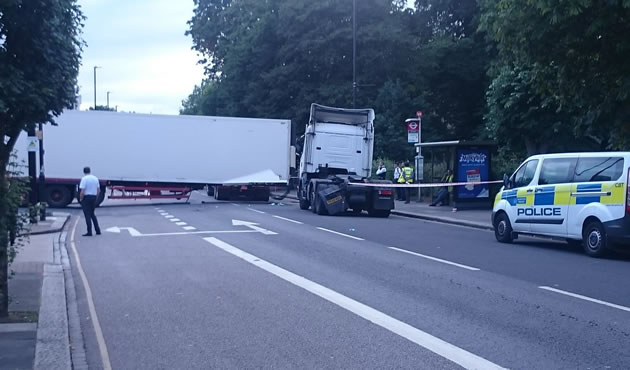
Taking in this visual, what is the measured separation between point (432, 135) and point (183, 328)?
133 ft

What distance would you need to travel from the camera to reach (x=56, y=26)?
905 cm

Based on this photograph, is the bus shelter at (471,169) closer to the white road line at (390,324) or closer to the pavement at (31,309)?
the white road line at (390,324)

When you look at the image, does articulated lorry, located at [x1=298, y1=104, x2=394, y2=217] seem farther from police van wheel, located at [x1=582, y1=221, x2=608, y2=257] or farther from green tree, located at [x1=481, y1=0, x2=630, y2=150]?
police van wheel, located at [x1=582, y1=221, x2=608, y2=257]

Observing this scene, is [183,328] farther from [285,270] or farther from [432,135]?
[432,135]

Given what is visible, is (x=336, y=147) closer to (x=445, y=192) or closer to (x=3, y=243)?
(x=445, y=192)

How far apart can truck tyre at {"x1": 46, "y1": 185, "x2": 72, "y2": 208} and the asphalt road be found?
1495 cm

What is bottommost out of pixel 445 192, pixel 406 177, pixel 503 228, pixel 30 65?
pixel 503 228

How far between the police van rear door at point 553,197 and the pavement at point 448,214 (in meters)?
4.92

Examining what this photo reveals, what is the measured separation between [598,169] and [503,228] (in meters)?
3.26

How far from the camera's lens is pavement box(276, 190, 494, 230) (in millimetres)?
23300

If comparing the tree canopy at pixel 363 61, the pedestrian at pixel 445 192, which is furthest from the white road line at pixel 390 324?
the tree canopy at pixel 363 61

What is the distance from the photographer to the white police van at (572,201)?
14.7m

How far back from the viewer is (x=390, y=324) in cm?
861

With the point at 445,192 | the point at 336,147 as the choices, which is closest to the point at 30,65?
the point at 336,147
